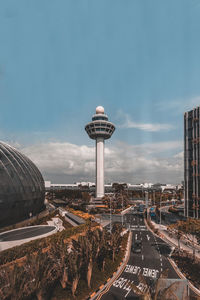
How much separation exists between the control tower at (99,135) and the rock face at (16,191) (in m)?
71.3

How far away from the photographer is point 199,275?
81.1ft

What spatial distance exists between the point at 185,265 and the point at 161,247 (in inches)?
373

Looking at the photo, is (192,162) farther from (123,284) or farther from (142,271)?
(123,284)

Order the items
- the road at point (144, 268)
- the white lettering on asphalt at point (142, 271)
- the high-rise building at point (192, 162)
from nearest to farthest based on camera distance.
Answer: the road at point (144, 268)
the white lettering on asphalt at point (142, 271)
the high-rise building at point (192, 162)

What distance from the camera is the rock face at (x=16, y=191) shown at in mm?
40000

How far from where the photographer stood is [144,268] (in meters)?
27.1

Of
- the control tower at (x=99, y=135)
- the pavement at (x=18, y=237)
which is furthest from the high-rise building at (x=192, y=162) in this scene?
the control tower at (x=99, y=135)

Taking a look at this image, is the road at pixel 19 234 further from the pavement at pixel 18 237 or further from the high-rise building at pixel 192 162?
the high-rise building at pixel 192 162

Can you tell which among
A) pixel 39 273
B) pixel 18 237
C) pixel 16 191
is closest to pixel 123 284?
pixel 39 273

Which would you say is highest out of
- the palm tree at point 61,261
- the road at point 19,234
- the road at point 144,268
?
the palm tree at point 61,261

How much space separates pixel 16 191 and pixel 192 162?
44644 mm

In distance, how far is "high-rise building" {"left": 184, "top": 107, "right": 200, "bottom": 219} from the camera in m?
50.2

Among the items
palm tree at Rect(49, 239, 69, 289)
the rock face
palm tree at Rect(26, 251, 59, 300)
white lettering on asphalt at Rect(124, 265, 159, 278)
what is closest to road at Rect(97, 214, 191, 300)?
white lettering on asphalt at Rect(124, 265, 159, 278)

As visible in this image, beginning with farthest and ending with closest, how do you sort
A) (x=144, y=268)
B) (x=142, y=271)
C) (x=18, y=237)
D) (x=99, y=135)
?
(x=99, y=135)
(x=18, y=237)
(x=144, y=268)
(x=142, y=271)
